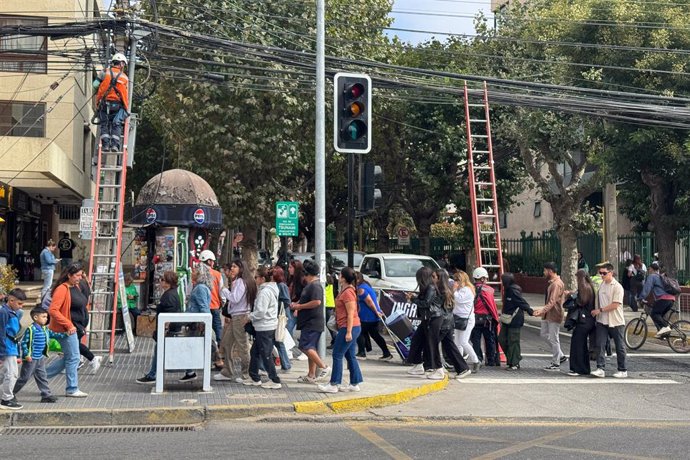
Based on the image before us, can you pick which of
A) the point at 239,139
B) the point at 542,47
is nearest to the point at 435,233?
the point at 542,47

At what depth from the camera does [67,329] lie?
10.9m

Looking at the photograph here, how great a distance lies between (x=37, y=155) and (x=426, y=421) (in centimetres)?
2006

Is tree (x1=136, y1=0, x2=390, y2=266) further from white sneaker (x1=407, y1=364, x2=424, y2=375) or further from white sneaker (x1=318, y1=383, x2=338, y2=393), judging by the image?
white sneaker (x1=318, y1=383, x2=338, y2=393)

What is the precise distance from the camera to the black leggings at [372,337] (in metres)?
14.7

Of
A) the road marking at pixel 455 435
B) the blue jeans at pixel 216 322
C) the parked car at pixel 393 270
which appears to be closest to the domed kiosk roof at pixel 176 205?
the parked car at pixel 393 270

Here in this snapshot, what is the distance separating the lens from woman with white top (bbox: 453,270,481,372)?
44.9 ft

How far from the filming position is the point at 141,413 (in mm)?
10125

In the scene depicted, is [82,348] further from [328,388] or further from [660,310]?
[660,310]

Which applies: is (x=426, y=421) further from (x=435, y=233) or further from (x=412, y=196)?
(x=435, y=233)

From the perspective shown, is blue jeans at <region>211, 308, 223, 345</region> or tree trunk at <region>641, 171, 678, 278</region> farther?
tree trunk at <region>641, 171, 678, 278</region>

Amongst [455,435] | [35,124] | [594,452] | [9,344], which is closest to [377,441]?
[455,435]

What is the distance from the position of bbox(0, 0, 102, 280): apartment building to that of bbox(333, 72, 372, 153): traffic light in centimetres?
1507

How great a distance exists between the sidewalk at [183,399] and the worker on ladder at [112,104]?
4.31 m

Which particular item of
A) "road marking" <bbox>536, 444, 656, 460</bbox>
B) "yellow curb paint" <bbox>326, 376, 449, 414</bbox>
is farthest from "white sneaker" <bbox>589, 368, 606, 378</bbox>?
"road marking" <bbox>536, 444, 656, 460</bbox>
